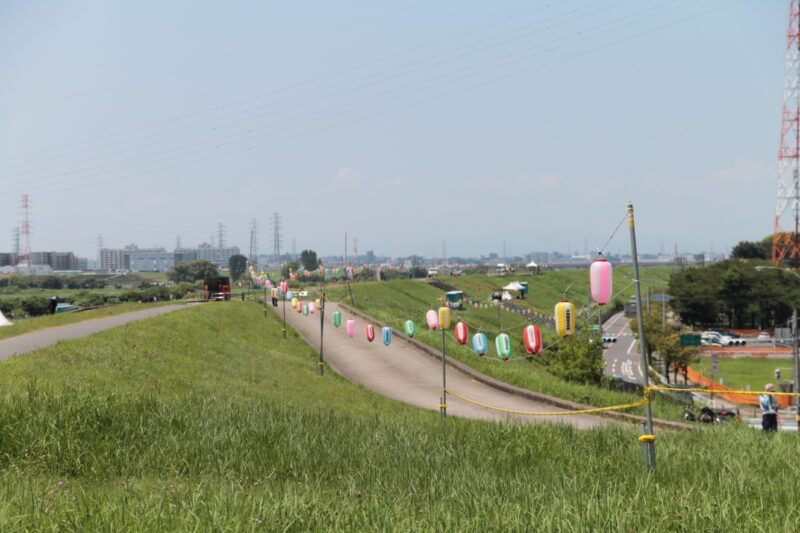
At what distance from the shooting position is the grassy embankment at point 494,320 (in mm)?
25641

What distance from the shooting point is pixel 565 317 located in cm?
1560

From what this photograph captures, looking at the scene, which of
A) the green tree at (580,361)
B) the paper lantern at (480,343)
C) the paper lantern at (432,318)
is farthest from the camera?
the green tree at (580,361)

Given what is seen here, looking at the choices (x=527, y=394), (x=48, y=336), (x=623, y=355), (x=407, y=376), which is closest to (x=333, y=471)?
(x=527, y=394)

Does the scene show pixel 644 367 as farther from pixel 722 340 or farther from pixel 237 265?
pixel 237 265

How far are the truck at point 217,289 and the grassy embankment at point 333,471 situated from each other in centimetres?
3738

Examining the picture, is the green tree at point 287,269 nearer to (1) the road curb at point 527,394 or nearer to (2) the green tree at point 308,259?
(2) the green tree at point 308,259

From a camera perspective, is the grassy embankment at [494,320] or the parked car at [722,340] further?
the parked car at [722,340]

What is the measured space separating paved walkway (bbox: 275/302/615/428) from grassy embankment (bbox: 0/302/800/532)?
7379 mm

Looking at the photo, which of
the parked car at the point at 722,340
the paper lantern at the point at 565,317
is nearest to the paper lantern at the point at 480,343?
the paper lantern at the point at 565,317

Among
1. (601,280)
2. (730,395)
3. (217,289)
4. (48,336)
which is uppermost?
(601,280)

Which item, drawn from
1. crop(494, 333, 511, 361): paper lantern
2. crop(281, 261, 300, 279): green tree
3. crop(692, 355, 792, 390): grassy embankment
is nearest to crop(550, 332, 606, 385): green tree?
crop(494, 333, 511, 361): paper lantern

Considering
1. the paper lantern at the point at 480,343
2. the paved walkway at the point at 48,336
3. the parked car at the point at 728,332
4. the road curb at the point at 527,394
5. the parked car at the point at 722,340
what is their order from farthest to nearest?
the parked car at the point at 728,332, the parked car at the point at 722,340, the paper lantern at the point at 480,343, the paved walkway at the point at 48,336, the road curb at the point at 527,394

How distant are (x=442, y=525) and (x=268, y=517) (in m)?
1.74

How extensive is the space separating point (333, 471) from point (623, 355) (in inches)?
2822
